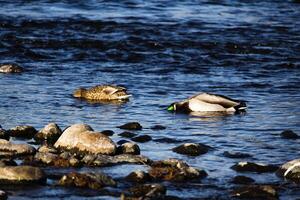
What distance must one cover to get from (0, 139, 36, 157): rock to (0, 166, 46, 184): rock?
1195mm

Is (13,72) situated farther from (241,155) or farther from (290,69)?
(241,155)

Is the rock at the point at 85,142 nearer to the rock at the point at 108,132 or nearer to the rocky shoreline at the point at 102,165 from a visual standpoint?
the rocky shoreline at the point at 102,165

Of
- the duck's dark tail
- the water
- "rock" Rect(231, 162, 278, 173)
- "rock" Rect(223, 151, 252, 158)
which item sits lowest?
the water

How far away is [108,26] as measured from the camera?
93.4 ft

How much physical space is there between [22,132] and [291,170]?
12.8 feet

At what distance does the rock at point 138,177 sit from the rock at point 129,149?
1268 millimetres

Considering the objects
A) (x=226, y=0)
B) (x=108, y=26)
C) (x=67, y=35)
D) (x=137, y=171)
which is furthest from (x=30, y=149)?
(x=226, y=0)

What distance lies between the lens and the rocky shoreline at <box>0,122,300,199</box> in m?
10.8

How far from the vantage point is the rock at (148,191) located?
34.5 feet

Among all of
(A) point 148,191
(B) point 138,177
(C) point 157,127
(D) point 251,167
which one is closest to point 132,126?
(C) point 157,127

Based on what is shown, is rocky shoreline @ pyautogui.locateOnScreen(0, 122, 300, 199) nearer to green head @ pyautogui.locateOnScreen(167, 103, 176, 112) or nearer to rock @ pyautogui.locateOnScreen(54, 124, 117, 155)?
rock @ pyautogui.locateOnScreen(54, 124, 117, 155)

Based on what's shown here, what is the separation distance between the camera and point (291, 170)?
37.9 ft

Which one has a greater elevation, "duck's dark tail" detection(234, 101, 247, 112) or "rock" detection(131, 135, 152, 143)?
"rock" detection(131, 135, 152, 143)

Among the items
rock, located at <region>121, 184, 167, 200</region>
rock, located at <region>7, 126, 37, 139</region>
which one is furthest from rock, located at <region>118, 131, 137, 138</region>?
rock, located at <region>121, 184, 167, 200</region>
